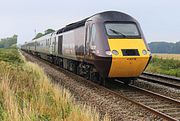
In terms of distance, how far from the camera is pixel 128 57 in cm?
1284

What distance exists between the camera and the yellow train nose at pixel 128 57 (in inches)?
506

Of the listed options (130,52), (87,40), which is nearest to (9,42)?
(87,40)

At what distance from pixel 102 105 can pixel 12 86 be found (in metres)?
2.81

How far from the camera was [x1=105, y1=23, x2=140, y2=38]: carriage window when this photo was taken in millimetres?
13647

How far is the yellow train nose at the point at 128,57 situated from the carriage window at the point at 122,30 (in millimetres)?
329

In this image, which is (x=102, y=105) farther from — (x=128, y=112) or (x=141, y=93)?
(x=141, y=93)

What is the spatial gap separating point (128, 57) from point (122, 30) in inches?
59.0

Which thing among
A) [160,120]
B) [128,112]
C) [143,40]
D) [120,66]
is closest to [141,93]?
[120,66]

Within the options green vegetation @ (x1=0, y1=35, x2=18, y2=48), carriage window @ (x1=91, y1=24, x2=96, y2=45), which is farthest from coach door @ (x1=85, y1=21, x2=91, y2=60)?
green vegetation @ (x1=0, y1=35, x2=18, y2=48)

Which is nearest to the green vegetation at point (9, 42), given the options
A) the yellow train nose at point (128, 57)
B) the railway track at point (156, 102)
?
the yellow train nose at point (128, 57)

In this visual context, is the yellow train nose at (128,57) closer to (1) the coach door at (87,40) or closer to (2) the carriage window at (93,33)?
(2) the carriage window at (93,33)

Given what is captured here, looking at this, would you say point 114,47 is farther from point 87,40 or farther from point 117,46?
point 87,40

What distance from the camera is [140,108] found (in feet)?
32.2

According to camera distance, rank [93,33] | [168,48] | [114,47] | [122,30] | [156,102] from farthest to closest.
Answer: [168,48], [93,33], [122,30], [114,47], [156,102]
